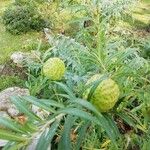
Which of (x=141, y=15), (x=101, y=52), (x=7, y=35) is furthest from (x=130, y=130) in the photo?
(x=141, y=15)

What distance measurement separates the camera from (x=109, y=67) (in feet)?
5.84

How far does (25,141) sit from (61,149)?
0.10m

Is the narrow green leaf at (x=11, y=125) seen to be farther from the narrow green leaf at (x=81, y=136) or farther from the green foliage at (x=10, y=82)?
the green foliage at (x=10, y=82)

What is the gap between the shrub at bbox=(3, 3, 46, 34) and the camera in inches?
308

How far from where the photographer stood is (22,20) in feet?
25.8

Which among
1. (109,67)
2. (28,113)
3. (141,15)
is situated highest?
(28,113)

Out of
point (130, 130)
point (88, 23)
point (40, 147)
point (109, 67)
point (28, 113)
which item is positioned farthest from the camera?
point (88, 23)

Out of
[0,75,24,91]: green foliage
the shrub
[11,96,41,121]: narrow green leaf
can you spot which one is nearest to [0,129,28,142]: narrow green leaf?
[11,96,41,121]: narrow green leaf

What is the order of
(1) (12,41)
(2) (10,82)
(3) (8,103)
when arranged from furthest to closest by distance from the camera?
(1) (12,41) → (2) (10,82) → (3) (8,103)

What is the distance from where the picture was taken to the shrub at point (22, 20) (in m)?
7.83

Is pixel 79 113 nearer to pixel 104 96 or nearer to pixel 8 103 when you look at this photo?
pixel 104 96

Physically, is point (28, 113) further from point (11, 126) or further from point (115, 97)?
point (115, 97)

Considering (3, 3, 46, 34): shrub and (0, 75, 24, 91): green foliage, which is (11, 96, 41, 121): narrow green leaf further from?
(3, 3, 46, 34): shrub

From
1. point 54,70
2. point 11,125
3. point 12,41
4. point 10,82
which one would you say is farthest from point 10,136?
point 12,41
